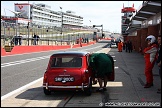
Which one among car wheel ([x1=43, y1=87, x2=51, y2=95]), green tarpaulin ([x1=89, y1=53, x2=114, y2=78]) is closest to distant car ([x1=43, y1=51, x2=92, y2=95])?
car wheel ([x1=43, y1=87, x2=51, y2=95])

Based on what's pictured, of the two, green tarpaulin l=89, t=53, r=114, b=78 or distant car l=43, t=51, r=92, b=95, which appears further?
green tarpaulin l=89, t=53, r=114, b=78

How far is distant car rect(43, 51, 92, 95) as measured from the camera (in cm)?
836

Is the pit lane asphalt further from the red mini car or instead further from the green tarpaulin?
the green tarpaulin

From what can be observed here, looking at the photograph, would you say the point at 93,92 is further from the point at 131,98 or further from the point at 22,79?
the point at 22,79

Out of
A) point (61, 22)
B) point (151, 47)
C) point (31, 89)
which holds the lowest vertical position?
point (31, 89)

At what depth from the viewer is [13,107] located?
7.14 m

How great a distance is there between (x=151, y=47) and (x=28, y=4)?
130161mm

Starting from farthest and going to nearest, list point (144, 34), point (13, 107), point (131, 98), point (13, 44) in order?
point (13, 44), point (144, 34), point (131, 98), point (13, 107)

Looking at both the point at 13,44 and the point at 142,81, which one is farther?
the point at 13,44

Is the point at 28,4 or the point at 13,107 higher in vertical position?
the point at 28,4

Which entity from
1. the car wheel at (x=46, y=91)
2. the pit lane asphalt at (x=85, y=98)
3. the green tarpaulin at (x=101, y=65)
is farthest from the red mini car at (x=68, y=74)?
the pit lane asphalt at (x=85, y=98)

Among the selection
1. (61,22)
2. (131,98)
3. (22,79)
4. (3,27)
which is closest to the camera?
(131,98)

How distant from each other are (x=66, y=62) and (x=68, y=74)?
27.8 inches

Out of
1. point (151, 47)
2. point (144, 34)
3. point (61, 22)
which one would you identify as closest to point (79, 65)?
point (151, 47)
